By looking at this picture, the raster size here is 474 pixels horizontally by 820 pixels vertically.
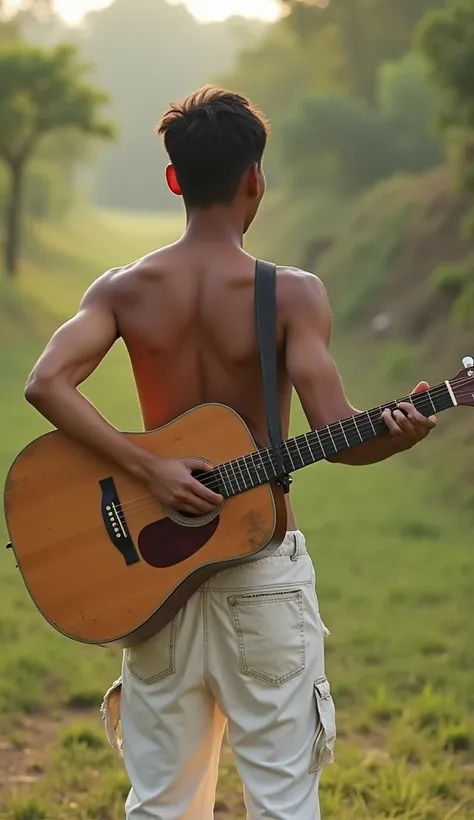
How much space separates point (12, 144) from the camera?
874 inches

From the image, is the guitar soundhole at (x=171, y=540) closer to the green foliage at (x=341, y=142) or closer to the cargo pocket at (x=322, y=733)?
the cargo pocket at (x=322, y=733)

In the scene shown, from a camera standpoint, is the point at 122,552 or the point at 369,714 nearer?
the point at 122,552

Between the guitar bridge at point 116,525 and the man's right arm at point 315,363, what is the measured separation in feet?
1.48

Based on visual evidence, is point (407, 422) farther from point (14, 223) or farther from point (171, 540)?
point (14, 223)

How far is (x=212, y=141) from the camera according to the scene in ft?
7.16

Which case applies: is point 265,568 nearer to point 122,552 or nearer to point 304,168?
point 122,552

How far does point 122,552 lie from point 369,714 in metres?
2.18

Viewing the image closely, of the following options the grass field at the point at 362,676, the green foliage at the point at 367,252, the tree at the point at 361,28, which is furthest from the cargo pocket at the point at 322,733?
the tree at the point at 361,28

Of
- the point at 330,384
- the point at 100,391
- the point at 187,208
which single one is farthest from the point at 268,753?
the point at 100,391

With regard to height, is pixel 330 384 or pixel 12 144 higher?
pixel 12 144

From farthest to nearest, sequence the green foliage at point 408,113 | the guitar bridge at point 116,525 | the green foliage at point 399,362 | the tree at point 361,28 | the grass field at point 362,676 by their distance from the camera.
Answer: the tree at point 361,28, the green foliage at point 408,113, the green foliage at point 399,362, the grass field at point 362,676, the guitar bridge at point 116,525

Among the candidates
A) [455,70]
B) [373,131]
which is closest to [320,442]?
[455,70]

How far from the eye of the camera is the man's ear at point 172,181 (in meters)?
2.29

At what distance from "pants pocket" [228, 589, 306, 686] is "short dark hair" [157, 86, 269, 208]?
82 cm
